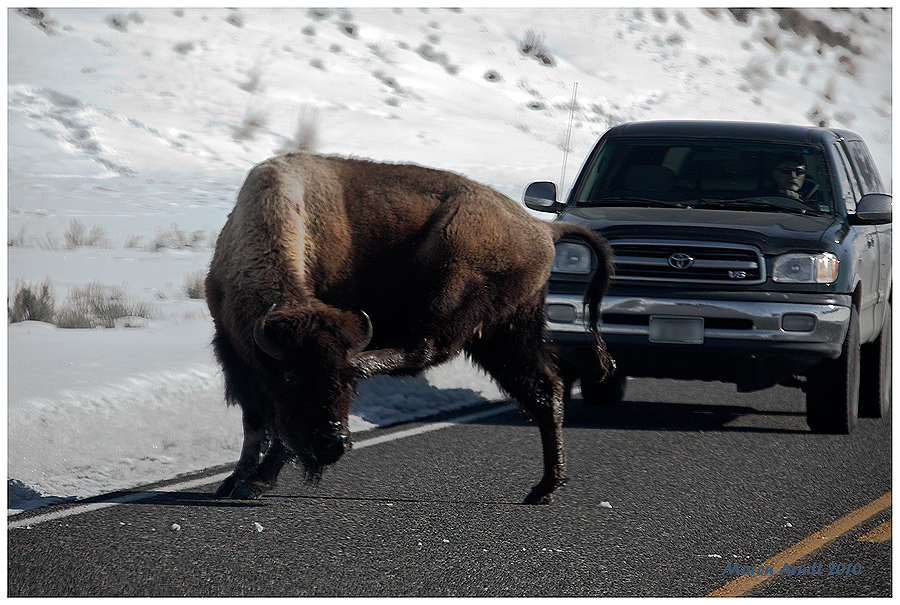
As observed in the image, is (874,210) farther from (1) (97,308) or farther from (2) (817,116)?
(2) (817,116)

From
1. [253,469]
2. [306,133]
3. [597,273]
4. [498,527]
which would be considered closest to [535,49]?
[306,133]

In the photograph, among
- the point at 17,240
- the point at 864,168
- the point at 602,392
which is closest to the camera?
the point at 602,392

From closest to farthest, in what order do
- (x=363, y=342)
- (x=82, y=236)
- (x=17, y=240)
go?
(x=363, y=342)
(x=17, y=240)
(x=82, y=236)

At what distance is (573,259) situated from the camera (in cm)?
795

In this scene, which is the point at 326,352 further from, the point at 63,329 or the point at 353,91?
the point at 353,91

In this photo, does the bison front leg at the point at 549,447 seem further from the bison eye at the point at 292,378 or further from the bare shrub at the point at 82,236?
the bare shrub at the point at 82,236

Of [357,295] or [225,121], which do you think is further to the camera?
[225,121]

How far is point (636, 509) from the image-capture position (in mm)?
5645

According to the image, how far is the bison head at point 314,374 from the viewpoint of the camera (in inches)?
185

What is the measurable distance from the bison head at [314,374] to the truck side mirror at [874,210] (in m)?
4.80

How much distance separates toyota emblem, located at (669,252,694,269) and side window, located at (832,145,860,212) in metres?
1.60

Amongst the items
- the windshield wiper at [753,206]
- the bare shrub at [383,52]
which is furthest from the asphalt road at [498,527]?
the bare shrub at [383,52]

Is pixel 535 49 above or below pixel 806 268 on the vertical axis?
below

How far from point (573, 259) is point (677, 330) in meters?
0.96
